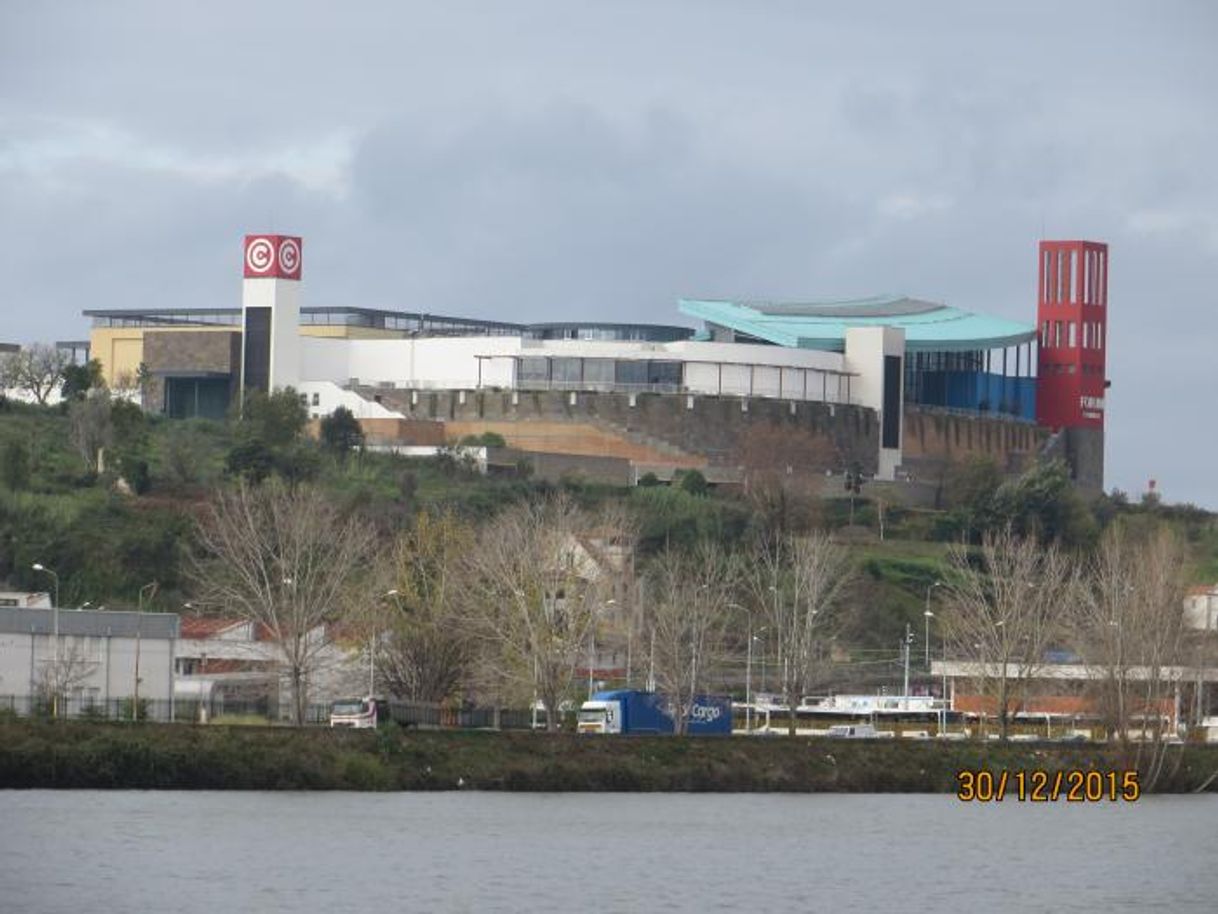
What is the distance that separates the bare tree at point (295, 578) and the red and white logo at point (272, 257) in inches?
1785

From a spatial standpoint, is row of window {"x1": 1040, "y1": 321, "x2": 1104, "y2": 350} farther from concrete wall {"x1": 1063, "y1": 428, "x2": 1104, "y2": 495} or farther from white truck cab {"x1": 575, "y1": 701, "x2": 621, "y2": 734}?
white truck cab {"x1": 575, "y1": 701, "x2": 621, "y2": 734}

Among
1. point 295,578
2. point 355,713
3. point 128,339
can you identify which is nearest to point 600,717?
point 295,578

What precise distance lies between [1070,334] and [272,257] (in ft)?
142

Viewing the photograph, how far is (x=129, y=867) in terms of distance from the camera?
51.8 meters

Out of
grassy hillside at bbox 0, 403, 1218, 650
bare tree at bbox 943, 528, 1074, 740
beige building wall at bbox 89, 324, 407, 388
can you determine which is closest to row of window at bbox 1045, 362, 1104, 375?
grassy hillside at bbox 0, 403, 1218, 650

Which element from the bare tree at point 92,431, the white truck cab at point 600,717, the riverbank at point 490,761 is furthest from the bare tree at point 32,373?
the riverbank at point 490,761

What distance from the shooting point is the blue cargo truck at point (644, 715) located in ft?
282

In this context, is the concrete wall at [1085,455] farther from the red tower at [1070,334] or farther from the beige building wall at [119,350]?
the beige building wall at [119,350]

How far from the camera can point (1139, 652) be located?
84.6 m

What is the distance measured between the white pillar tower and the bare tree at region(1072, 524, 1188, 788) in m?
58.0

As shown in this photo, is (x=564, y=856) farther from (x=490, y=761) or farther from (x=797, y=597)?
(x=797, y=597)

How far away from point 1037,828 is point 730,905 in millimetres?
19442

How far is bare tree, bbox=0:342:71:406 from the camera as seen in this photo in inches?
5910
